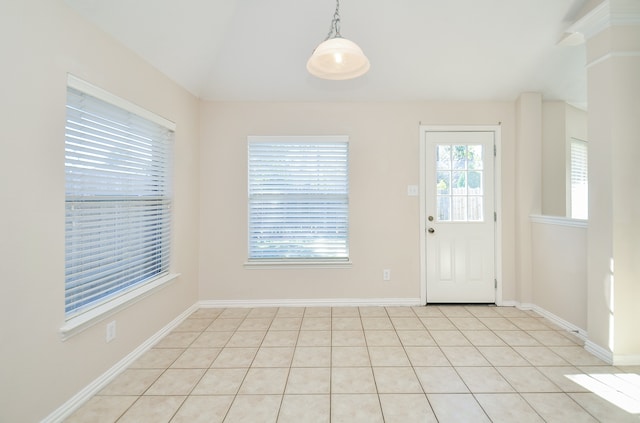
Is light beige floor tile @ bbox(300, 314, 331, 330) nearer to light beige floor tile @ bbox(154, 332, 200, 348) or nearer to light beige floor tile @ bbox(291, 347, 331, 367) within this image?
A: light beige floor tile @ bbox(291, 347, 331, 367)

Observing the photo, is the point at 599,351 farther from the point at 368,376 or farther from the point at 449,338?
the point at 368,376

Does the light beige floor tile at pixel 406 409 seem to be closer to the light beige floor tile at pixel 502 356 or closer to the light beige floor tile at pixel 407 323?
the light beige floor tile at pixel 502 356

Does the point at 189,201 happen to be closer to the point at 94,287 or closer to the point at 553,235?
the point at 94,287

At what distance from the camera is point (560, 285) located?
2.99 m

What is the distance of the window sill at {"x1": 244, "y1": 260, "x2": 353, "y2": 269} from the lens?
11.5 feet

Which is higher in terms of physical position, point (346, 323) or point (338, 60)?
point (338, 60)

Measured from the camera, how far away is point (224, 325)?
3.04 meters

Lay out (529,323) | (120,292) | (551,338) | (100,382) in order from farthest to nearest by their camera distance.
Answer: (529,323) → (551,338) → (120,292) → (100,382)

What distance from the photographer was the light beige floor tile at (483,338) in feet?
8.50

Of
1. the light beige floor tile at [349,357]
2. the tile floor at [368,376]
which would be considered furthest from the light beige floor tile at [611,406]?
the light beige floor tile at [349,357]

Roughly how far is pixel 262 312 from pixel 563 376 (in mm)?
2711

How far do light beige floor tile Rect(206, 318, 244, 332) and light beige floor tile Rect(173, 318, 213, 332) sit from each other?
64 millimetres

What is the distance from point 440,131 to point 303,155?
1650 mm

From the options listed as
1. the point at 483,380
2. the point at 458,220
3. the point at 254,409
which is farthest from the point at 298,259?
the point at 483,380
